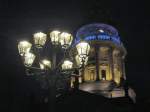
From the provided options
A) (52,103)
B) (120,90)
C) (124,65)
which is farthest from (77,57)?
(124,65)

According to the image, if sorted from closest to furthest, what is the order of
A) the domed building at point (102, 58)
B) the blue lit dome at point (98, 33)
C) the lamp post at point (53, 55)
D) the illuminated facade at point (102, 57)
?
the lamp post at point (53, 55)
the domed building at point (102, 58)
the illuminated facade at point (102, 57)
the blue lit dome at point (98, 33)

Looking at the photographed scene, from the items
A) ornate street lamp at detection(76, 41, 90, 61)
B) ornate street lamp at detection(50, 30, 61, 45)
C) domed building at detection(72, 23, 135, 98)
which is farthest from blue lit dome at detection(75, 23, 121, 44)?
ornate street lamp at detection(76, 41, 90, 61)

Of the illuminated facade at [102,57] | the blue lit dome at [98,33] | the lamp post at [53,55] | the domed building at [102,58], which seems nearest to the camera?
the lamp post at [53,55]

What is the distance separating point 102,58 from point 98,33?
13.5 feet

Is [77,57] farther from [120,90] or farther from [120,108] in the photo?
[120,90]

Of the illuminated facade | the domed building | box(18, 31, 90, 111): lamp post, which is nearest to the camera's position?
box(18, 31, 90, 111): lamp post

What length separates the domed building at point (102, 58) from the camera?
5034 cm

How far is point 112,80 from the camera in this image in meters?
50.9

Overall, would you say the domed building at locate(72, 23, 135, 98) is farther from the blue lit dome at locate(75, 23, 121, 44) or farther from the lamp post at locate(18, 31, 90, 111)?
the lamp post at locate(18, 31, 90, 111)

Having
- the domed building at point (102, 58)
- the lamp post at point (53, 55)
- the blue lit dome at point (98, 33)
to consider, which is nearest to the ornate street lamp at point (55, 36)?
the lamp post at point (53, 55)

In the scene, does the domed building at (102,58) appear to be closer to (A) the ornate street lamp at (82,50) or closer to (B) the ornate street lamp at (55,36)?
(B) the ornate street lamp at (55,36)

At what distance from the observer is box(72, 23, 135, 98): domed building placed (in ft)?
165

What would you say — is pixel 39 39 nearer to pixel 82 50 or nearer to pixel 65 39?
pixel 65 39

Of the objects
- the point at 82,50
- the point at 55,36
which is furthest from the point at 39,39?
the point at 82,50
